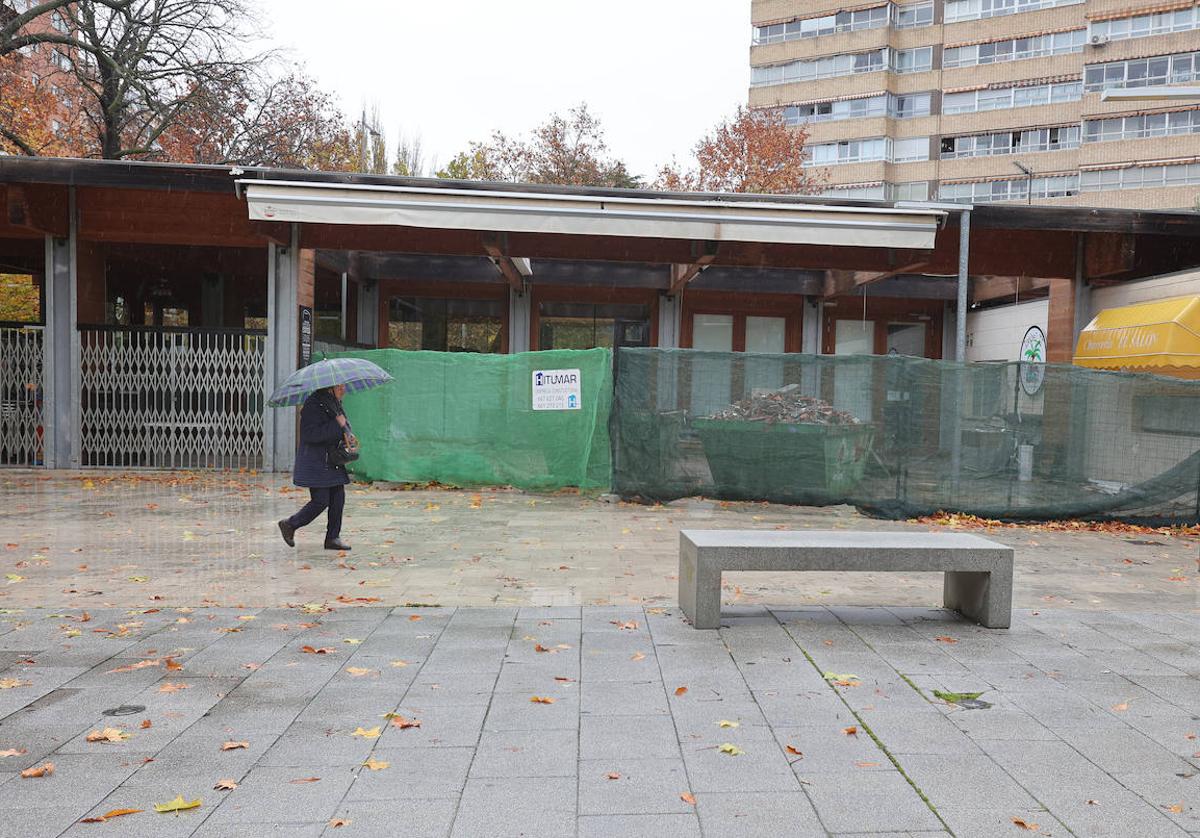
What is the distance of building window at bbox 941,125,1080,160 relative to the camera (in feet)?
188

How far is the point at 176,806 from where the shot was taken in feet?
11.5

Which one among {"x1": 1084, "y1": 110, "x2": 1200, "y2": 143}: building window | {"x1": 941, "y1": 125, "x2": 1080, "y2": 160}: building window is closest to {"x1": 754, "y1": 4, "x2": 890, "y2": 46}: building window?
{"x1": 941, "y1": 125, "x2": 1080, "y2": 160}: building window

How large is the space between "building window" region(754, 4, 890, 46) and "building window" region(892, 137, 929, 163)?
7.81 m

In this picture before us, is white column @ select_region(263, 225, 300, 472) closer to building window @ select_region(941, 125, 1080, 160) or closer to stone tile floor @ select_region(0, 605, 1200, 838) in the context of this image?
stone tile floor @ select_region(0, 605, 1200, 838)

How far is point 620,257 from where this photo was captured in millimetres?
16484

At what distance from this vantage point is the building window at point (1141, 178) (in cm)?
5141

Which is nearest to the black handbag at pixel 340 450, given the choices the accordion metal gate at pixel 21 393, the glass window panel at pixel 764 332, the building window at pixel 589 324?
the accordion metal gate at pixel 21 393

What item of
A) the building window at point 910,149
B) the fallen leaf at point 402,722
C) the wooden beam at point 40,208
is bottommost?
the fallen leaf at point 402,722

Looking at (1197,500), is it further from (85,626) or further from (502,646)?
(85,626)

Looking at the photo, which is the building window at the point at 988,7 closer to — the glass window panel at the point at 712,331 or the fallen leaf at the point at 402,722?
the glass window panel at the point at 712,331

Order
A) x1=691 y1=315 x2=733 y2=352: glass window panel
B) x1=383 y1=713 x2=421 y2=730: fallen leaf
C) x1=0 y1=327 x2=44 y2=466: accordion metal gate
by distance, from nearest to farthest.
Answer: x1=383 y1=713 x2=421 y2=730: fallen leaf → x1=0 y1=327 x2=44 y2=466: accordion metal gate → x1=691 y1=315 x2=733 y2=352: glass window panel

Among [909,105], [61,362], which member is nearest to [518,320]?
[61,362]

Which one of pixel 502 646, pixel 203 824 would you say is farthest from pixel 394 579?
pixel 203 824

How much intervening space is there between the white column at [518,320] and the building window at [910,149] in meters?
50.0
